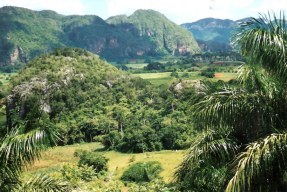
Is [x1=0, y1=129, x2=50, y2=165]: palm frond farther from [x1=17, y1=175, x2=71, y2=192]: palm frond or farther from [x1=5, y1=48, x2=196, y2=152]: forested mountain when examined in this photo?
[x1=5, y1=48, x2=196, y2=152]: forested mountain

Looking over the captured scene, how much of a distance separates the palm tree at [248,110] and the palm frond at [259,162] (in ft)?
0.12

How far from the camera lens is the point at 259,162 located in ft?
20.4

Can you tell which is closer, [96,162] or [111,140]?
[96,162]

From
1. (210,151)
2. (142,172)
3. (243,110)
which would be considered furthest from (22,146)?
(142,172)

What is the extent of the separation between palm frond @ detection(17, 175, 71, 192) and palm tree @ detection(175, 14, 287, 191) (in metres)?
2.55

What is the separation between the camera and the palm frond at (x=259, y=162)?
6176 millimetres

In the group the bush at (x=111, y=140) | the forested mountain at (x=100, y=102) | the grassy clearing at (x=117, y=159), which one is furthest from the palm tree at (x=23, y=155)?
the bush at (x=111, y=140)

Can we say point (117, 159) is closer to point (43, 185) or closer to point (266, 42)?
point (43, 185)

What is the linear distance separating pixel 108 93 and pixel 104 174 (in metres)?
35.3

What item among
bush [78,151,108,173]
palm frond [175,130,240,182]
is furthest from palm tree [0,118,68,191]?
bush [78,151,108,173]

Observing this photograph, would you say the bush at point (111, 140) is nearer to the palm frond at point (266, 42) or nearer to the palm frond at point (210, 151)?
the palm frond at point (210, 151)

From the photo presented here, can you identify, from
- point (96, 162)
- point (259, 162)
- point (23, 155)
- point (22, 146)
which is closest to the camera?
point (259, 162)

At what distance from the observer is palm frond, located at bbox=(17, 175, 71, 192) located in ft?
24.2

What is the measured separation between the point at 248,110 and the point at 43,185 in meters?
4.09
